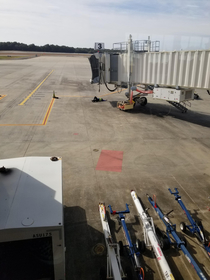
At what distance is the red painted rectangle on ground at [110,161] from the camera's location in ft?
41.7

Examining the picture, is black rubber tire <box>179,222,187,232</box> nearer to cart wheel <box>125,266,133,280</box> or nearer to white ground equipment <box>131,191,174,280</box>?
white ground equipment <box>131,191,174,280</box>

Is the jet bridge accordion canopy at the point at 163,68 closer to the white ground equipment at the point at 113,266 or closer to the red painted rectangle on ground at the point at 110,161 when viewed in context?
the red painted rectangle on ground at the point at 110,161

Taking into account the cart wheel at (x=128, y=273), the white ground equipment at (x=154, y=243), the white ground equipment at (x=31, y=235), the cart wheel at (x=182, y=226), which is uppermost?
the white ground equipment at (x=31, y=235)

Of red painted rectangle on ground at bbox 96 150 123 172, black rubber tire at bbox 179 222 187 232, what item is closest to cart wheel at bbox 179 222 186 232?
black rubber tire at bbox 179 222 187 232

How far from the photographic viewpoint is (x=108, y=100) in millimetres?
29844

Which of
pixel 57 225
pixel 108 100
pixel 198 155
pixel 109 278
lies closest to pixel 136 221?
pixel 109 278

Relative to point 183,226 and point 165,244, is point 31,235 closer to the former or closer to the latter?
point 165,244

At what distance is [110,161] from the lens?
1345cm

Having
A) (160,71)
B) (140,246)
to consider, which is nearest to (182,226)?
(140,246)

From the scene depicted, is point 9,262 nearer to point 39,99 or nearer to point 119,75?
point 119,75

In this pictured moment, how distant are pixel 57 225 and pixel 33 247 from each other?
745mm

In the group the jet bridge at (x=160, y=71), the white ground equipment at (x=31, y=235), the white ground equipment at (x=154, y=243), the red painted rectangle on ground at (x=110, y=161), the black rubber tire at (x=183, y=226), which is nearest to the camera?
the white ground equipment at (x=31, y=235)

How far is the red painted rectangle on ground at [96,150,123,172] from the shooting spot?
12711mm

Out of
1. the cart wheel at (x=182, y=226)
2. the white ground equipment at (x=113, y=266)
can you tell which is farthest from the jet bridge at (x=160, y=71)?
the white ground equipment at (x=113, y=266)
